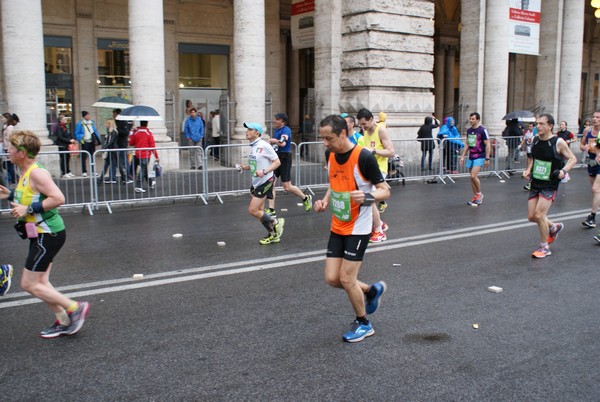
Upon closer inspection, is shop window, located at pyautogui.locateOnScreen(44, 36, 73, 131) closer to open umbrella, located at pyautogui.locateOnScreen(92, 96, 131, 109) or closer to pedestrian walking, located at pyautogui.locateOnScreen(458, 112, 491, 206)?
open umbrella, located at pyautogui.locateOnScreen(92, 96, 131, 109)

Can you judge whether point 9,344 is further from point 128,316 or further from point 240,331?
point 240,331

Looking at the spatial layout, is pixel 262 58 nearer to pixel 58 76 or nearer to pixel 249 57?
pixel 249 57

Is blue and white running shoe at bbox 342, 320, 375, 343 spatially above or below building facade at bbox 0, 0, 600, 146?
below

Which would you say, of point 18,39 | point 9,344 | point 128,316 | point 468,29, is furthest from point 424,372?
point 468,29

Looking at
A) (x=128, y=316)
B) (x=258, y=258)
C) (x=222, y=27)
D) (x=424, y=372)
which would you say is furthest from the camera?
(x=222, y=27)

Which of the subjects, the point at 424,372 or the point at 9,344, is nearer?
the point at 424,372

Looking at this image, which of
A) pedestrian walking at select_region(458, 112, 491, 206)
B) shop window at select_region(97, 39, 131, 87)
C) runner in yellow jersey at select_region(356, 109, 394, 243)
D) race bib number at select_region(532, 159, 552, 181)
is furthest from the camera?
shop window at select_region(97, 39, 131, 87)

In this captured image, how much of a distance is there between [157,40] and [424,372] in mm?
14761

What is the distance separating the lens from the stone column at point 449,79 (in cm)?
3325

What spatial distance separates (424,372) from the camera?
470cm

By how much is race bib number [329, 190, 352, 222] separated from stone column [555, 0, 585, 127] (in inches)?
974

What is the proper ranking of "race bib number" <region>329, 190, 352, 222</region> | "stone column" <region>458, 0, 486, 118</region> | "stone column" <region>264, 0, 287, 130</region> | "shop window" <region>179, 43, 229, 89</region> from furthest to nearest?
"stone column" <region>264, 0, 287, 130</region> < "shop window" <region>179, 43, 229, 89</region> < "stone column" <region>458, 0, 486, 118</region> < "race bib number" <region>329, 190, 352, 222</region>

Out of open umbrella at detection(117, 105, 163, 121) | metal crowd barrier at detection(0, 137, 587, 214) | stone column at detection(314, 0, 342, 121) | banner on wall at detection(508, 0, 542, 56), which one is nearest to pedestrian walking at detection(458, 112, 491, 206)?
metal crowd barrier at detection(0, 137, 587, 214)

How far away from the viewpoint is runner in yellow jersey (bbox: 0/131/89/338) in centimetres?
534
